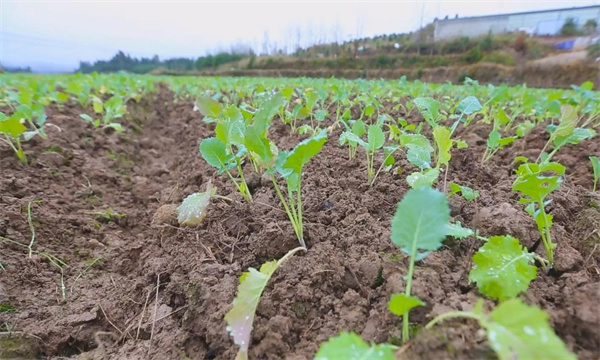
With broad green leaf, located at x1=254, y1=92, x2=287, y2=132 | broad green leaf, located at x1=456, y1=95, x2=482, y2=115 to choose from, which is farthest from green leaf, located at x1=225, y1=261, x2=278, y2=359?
broad green leaf, located at x1=456, y1=95, x2=482, y2=115

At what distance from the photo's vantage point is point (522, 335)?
57 centimetres

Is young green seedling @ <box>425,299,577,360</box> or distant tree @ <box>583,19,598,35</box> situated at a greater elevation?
distant tree @ <box>583,19,598,35</box>

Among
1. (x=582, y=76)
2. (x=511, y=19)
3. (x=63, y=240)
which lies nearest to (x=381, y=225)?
(x=63, y=240)

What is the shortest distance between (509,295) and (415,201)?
1.18 ft

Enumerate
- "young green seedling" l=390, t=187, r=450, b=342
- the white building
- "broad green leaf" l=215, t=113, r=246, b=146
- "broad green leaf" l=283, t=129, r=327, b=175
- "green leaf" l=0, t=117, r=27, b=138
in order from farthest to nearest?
the white building → "green leaf" l=0, t=117, r=27, b=138 → "broad green leaf" l=215, t=113, r=246, b=146 → "broad green leaf" l=283, t=129, r=327, b=175 → "young green seedling" l=390, t=187, r=450, b=342

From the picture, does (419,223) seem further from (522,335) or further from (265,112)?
(265,112)

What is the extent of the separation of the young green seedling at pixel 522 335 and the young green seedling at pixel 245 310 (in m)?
0.56

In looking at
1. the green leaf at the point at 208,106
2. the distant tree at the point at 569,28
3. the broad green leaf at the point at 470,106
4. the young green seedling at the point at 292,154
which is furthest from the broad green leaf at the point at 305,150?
the distant tree at the point at 569,28

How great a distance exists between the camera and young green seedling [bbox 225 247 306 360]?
0.86 m

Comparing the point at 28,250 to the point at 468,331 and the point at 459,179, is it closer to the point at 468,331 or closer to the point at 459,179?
the point at 468,331

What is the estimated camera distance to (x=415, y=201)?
772 mm

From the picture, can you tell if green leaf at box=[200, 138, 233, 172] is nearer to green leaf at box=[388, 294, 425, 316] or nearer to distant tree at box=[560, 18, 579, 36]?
green leaf at box=[388, 294, 425, 316]

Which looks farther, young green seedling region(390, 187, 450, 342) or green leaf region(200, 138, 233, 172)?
green leaf region(200, 138, 233, 172)

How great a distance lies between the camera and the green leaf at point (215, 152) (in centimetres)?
142
